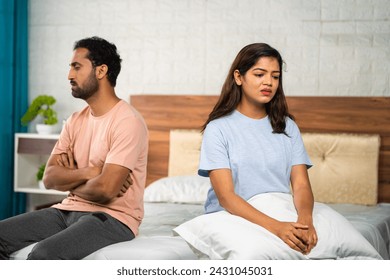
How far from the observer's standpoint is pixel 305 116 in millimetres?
3209

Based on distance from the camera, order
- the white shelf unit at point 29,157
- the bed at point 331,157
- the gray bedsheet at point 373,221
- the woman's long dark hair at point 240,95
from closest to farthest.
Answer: the woman's long dark hair at point 240,95 → the gray bedsheet at point 373,221 → the bed at point 331,157 → the white shelf unit at point 29,157

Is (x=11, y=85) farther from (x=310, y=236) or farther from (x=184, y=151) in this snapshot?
(x=310, y=236)

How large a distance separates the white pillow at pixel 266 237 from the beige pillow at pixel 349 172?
1.37 m

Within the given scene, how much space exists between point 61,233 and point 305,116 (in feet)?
5.93

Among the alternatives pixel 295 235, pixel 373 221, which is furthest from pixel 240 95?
pixel 373 221

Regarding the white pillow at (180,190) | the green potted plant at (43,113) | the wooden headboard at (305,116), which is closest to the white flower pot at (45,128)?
the green potted plant at (43,113)

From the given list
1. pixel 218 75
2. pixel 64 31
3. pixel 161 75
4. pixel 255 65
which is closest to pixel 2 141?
pixel 64 31

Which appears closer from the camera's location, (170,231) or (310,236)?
(310,236)

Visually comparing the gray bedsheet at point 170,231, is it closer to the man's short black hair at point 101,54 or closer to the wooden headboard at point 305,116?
the wooden headboard at point 305,116

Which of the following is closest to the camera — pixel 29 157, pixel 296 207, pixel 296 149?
pixel 296 207

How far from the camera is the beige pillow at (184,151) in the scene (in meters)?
3.32

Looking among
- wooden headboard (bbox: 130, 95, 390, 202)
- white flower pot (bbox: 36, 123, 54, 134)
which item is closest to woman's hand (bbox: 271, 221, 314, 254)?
wooden headboard (bbox: 130, 95, 390, 202)

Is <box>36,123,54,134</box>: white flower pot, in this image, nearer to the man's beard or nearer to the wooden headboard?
the wooden headboard

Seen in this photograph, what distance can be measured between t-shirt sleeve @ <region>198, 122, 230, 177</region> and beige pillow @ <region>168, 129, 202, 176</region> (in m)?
1.52
